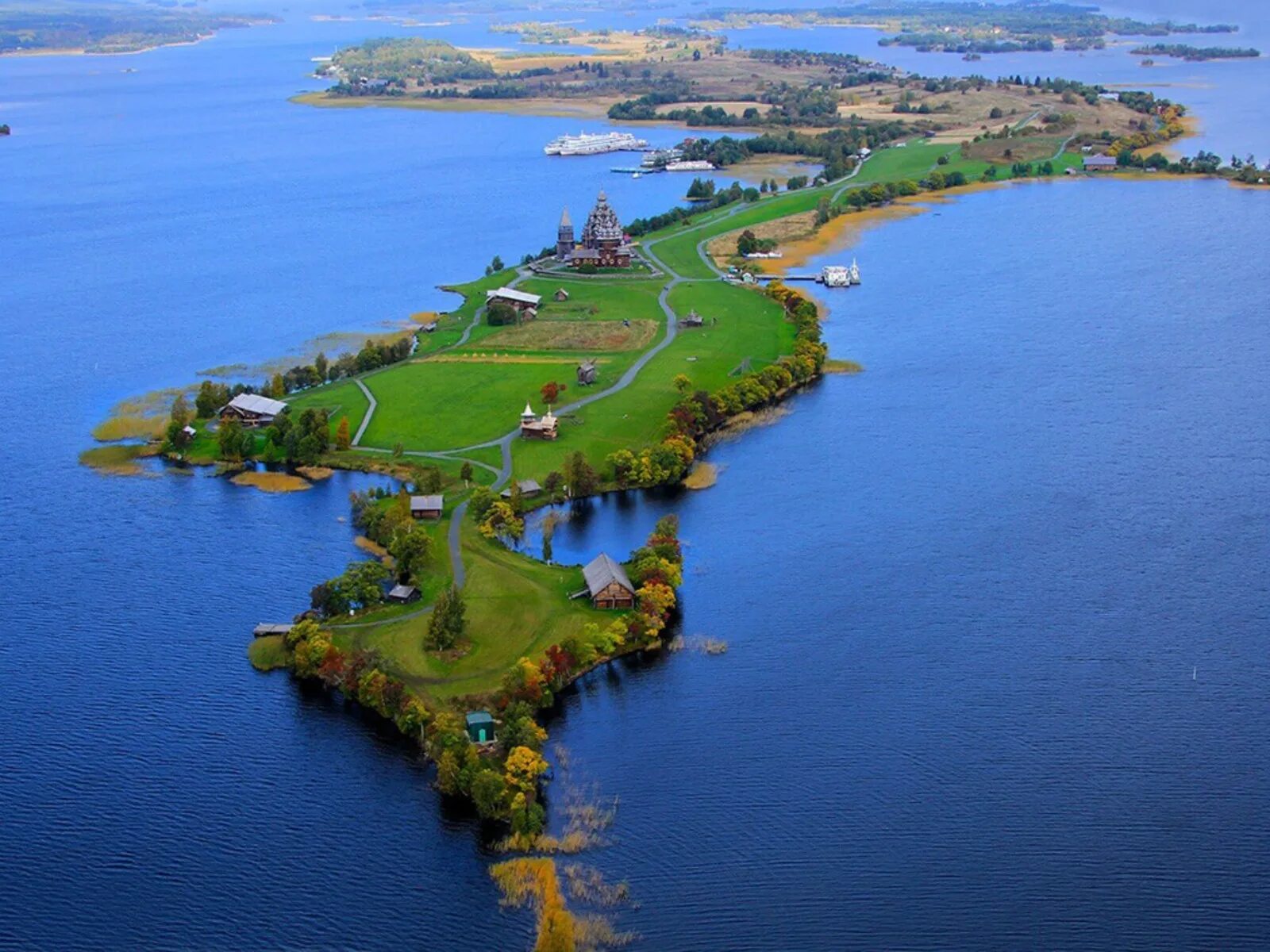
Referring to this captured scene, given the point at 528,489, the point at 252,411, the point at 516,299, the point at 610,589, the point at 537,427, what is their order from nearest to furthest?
the point at 610,589
the point at 528,489
the point at 537,427
the point at 252,411
the point at 516,299

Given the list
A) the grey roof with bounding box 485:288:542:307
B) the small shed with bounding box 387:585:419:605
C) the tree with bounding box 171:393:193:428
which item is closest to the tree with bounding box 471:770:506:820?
the small shed with bounding box 387:585:419:605

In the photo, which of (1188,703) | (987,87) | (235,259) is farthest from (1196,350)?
(987,87)

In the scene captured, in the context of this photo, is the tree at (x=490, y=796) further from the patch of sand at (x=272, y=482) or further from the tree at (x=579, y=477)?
the patch of sand at (x=272, y=482)

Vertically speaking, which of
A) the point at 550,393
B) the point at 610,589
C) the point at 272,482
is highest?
the point at 550,393

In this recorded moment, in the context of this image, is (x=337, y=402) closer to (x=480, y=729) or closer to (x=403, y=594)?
(x=403, y=594)

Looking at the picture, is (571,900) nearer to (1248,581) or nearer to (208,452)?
(1248,581)

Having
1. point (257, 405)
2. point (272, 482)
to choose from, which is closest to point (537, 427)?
point (272, 482)

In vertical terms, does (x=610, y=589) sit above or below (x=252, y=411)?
below

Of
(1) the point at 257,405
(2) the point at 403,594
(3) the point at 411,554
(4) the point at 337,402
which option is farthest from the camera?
(4) the point at 337,402

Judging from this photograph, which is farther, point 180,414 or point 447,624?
point 180,414
